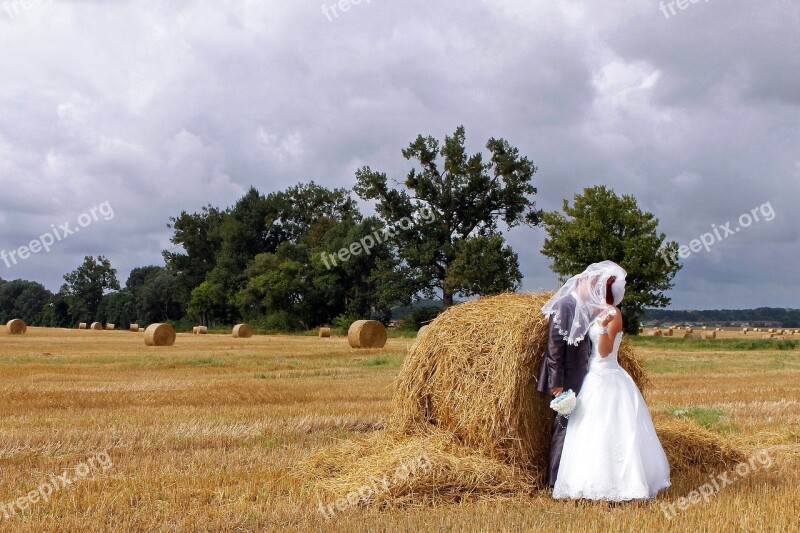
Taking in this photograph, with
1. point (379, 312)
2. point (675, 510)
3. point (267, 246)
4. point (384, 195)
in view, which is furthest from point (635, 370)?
point (267, 246)

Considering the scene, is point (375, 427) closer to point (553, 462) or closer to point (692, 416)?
point (553, 462)

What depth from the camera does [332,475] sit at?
668 centimetres

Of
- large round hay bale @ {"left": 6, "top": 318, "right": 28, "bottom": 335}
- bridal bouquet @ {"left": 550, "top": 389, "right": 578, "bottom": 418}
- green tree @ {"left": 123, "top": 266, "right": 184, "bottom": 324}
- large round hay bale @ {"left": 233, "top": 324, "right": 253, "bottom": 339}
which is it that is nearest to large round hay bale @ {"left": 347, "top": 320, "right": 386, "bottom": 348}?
large round hay bale @ {"left": 233, "top": 324, "right": 253, "bottom": 339}

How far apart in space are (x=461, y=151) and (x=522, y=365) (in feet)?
147

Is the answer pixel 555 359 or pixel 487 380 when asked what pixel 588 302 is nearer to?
pixel 555 359

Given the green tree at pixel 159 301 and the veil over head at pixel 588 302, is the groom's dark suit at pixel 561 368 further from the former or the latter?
the green tree at pixel 159 301

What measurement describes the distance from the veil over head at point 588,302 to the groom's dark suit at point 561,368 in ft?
0.04

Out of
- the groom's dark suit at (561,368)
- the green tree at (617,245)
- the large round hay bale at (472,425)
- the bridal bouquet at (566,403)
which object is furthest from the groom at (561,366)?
the green tree at (617,245)

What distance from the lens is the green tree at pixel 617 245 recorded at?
4197cm
